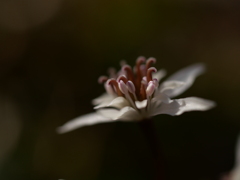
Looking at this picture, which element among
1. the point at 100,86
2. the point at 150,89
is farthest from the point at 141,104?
the point at 100,86

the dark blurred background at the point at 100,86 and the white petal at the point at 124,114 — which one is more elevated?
the dark blurred background at the point at 100,86

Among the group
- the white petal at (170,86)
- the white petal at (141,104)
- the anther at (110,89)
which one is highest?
the anther at (110,89)

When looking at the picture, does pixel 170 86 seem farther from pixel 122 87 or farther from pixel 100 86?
pixel 100 86

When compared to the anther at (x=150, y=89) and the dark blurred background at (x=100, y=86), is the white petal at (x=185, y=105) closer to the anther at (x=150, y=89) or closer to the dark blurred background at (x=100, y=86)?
the anther at (x=150, y=89)

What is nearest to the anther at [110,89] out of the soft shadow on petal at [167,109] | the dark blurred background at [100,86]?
the soft shadow on petal at [167,109]

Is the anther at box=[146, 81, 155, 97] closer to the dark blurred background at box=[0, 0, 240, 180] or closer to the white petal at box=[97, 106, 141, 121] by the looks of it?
the white petal at box=[97, 106, 141, 121]

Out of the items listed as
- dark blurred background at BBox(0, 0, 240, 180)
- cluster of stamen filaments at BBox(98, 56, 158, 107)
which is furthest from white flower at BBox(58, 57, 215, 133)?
dark blurred background at BBox(0, 0, 240, 180)

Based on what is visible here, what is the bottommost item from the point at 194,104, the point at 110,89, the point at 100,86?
the point at 194,104
